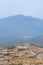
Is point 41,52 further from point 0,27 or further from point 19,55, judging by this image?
point 0,27

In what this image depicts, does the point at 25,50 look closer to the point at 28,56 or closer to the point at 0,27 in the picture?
the point at 28,56

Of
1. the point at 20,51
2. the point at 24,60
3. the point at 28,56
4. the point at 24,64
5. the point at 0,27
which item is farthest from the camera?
the point at 0,27

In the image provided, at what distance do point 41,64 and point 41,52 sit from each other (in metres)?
8.94

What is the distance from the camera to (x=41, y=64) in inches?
880

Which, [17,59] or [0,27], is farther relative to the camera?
[0,27]

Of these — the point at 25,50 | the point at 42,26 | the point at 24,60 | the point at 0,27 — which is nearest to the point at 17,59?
the point at 24,60

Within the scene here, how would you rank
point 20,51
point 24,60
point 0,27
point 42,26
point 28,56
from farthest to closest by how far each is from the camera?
point 42,26, point 0,27, point 20,51, point 28,56, point 24,60

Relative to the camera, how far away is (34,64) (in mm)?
22250

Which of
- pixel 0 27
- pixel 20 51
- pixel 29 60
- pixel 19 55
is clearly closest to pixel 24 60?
pixel 29 60

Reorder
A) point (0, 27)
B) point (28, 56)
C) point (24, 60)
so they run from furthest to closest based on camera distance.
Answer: point (0, 27), point (28, 56), point (24, 60)

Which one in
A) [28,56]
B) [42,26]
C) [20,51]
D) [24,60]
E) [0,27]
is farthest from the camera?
[42,26]

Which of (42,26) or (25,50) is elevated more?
(42,26)

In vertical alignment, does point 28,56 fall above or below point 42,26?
below

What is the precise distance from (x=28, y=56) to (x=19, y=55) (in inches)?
42.9
